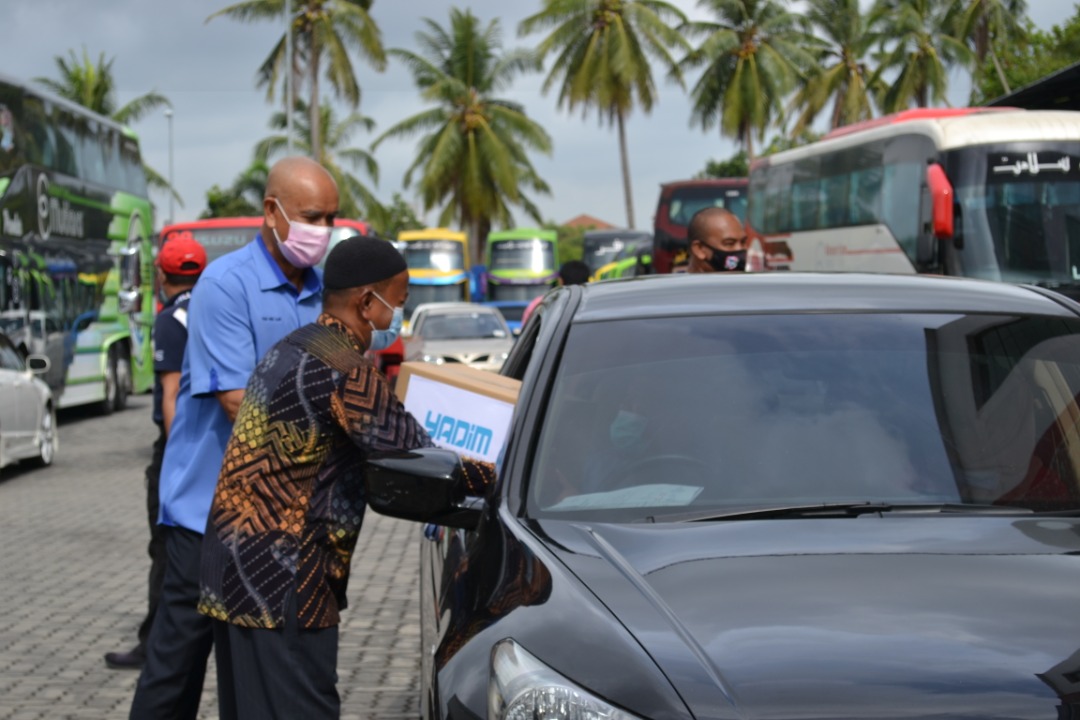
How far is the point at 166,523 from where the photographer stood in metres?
4.63

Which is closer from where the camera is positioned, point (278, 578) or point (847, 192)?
point (278, 578)

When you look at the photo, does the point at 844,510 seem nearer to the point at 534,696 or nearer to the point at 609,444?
the point at 609,444

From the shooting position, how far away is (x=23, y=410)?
53.4 ft

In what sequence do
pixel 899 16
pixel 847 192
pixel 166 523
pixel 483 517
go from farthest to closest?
1. pixel 899 16
2. pixel 847 192
3. pixel 166 523
4. pixel 483 517

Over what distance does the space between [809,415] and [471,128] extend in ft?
189

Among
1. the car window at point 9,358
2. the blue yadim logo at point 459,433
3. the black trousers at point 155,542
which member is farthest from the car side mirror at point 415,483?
the car window at point 9,358

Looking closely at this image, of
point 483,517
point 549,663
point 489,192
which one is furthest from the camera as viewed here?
point 489,192

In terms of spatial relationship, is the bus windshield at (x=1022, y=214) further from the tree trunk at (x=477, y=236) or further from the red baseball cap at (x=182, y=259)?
the tree trunk at (x=477, y=236)

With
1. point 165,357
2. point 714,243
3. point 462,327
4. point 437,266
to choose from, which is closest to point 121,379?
point 462,327

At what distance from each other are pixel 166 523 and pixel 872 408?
2113mm

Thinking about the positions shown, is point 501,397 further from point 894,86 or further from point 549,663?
point 894,86

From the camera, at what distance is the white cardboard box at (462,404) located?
14.4ft

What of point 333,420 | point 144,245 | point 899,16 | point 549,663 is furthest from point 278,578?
point 899,16

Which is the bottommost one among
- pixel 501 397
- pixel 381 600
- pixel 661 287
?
pixel 381 600
